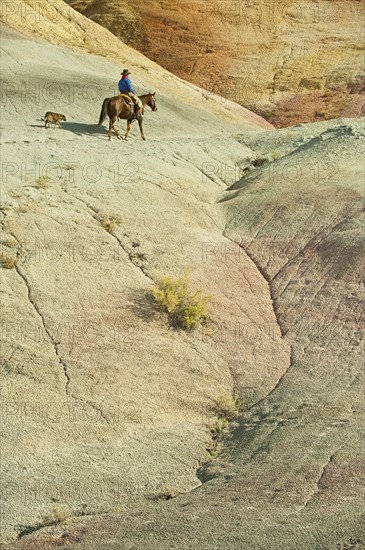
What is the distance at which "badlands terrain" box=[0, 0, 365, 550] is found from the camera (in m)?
12.7

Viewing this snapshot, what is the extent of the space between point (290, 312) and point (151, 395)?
407 cm

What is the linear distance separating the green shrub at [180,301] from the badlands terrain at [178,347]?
194mm

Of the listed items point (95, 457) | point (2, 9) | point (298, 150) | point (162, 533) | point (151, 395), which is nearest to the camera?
point (162, 533)

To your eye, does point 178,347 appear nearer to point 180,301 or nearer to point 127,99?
point 180,301

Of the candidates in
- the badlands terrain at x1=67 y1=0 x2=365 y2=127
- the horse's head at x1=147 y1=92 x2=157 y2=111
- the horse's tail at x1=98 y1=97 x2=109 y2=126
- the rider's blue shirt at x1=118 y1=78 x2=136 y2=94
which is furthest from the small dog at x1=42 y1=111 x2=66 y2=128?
the badlands terrain at x1=67 y1=0 x2=365 y2=127

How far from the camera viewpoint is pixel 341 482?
41.9ft

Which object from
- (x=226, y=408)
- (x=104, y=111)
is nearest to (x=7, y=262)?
(x=226, y=408)

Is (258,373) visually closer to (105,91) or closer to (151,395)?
(151,395)

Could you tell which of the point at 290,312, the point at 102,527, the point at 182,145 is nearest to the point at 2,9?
the point at 182,145

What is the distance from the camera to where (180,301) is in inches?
702

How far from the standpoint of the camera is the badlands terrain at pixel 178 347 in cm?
1274

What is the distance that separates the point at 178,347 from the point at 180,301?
3.52 ft

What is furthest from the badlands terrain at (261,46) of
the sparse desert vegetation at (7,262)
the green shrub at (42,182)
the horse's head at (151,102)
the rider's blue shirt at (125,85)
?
the sparse desert vegetation at (7,262)

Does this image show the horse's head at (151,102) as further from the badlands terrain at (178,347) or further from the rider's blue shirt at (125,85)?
the badlands terrain at (178,347)
